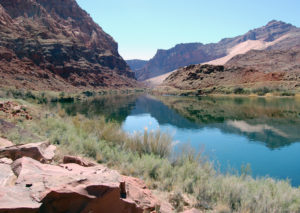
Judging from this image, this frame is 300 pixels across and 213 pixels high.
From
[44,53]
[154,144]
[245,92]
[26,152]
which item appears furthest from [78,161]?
[44,53]

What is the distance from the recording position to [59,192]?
2.34 metres

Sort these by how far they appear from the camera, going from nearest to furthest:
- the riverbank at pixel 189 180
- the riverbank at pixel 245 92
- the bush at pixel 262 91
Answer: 1. the riverbank at pixel 189 180
2. the riverbank at pixel 245 92
3. the bush at pixel 262 91

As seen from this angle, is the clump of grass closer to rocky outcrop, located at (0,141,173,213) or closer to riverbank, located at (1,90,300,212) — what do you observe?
riverbank, located at (1,90,300,212)

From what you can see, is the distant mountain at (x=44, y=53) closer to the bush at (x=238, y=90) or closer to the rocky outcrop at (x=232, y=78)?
the rocky outcrop at (x=232, y=78)

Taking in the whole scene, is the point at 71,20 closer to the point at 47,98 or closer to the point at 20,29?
the point at 20,29

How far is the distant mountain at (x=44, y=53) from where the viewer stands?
1715 inches

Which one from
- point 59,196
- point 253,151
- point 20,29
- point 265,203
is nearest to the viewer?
point 59,196

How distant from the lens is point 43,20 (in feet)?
208

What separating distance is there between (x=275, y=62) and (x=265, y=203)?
85.1 metres

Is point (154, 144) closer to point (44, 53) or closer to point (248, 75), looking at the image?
point (248, 75)

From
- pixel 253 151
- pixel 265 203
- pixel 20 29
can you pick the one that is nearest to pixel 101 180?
pixel 265 203

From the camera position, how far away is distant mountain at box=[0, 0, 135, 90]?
43562 mm

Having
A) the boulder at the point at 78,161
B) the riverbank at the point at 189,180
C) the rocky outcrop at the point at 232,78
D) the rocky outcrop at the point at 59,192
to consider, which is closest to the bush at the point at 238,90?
the rocky outcrop at the point at 232,78

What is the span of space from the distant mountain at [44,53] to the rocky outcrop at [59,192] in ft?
111
